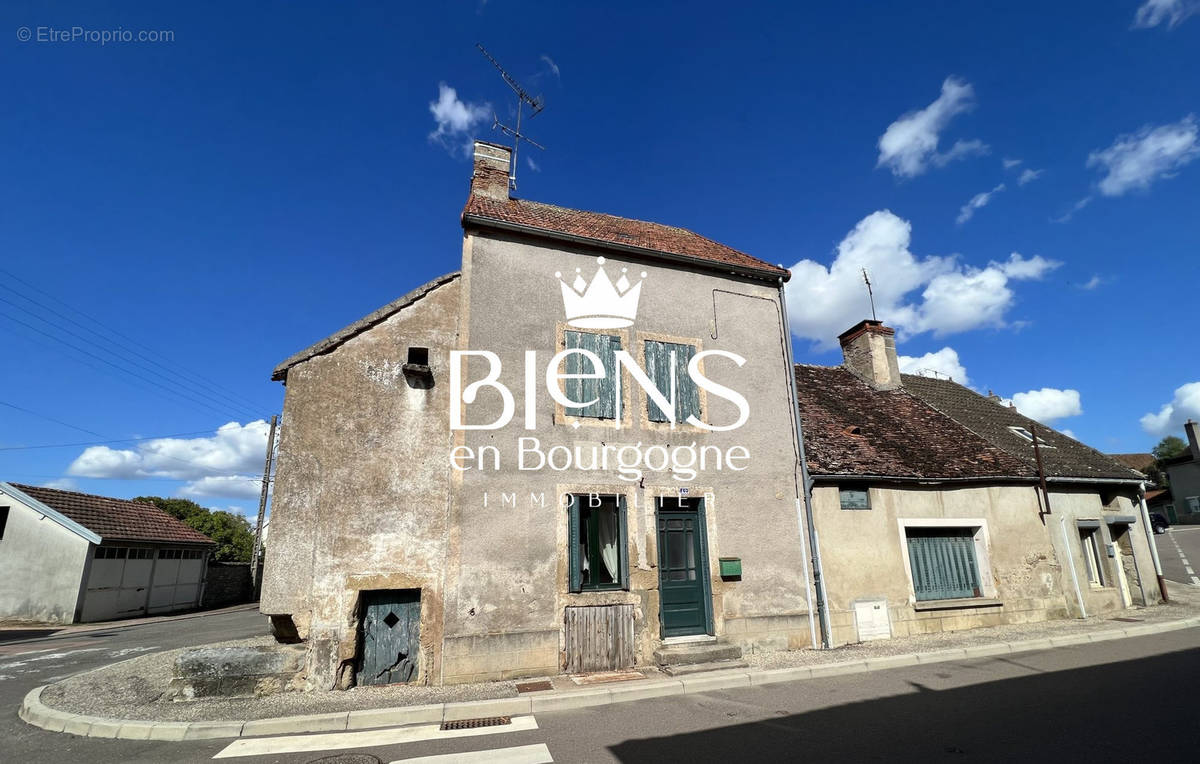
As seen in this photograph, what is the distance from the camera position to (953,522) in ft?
37.4

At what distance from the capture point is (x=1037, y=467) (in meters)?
12.7

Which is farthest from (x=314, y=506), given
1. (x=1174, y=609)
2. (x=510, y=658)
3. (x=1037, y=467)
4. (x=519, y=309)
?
(x=1174, y=609)

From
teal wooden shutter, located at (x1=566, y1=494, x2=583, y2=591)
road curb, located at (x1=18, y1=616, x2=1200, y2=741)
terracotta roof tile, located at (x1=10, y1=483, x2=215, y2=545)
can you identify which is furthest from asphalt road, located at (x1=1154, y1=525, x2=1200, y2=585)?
terracotta roof tile, located at (x1=10, y1=483, x2=215, y2=545)

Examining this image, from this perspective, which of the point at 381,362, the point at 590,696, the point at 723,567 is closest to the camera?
the point at 590,696

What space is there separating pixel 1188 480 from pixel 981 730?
154ft

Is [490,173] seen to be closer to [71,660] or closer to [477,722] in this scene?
[477,722]

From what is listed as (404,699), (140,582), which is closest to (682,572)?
(404,699)

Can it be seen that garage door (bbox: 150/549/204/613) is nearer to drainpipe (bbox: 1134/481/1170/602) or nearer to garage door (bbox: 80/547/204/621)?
garage door (bbox: 80/547/204/621)

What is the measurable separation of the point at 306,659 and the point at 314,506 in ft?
6.76

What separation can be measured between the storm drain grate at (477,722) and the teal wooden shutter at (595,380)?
456 cm

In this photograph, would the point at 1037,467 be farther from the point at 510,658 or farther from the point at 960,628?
the point at 510,658

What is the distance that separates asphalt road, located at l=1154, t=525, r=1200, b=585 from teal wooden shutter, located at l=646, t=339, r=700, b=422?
712 inches

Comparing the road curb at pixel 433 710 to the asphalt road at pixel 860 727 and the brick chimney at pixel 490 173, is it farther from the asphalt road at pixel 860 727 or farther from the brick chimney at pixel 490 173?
the brick chimney at pixel 490 173

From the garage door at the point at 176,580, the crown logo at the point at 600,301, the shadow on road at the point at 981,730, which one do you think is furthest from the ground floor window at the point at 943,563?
the garage door at the point at 176,580
